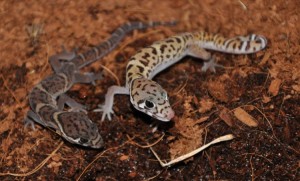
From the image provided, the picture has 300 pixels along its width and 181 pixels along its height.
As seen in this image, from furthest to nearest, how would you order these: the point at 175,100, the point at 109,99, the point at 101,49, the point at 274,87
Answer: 1. the point at 101,49
2. the point at 109,99
3. the point at 175,100
4. the point at 274,87

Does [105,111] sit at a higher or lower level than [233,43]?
lower

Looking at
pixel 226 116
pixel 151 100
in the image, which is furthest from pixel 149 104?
pixel 226 116

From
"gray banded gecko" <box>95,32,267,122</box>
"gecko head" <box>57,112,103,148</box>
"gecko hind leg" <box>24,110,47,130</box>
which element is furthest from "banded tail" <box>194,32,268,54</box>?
"gecko hind leg" <box>24,110,47,130</box>

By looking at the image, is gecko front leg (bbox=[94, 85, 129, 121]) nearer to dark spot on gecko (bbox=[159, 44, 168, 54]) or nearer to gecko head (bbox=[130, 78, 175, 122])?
gecko head (bbox=[130, 78, 175, 122])

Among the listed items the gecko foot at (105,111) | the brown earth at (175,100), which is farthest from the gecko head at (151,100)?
the gecko foot at (105,111)

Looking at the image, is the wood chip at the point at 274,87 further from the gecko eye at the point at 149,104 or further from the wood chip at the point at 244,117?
the gecko eye at the point at 149,104

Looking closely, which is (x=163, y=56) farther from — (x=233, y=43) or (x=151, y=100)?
(x=151, y=100)

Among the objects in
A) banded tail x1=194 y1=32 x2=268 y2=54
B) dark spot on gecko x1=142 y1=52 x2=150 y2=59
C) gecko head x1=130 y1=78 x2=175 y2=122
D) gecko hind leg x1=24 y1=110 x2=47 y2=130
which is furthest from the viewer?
dark spot on gecko x1=142 y1=52 x2=150 y2=59
